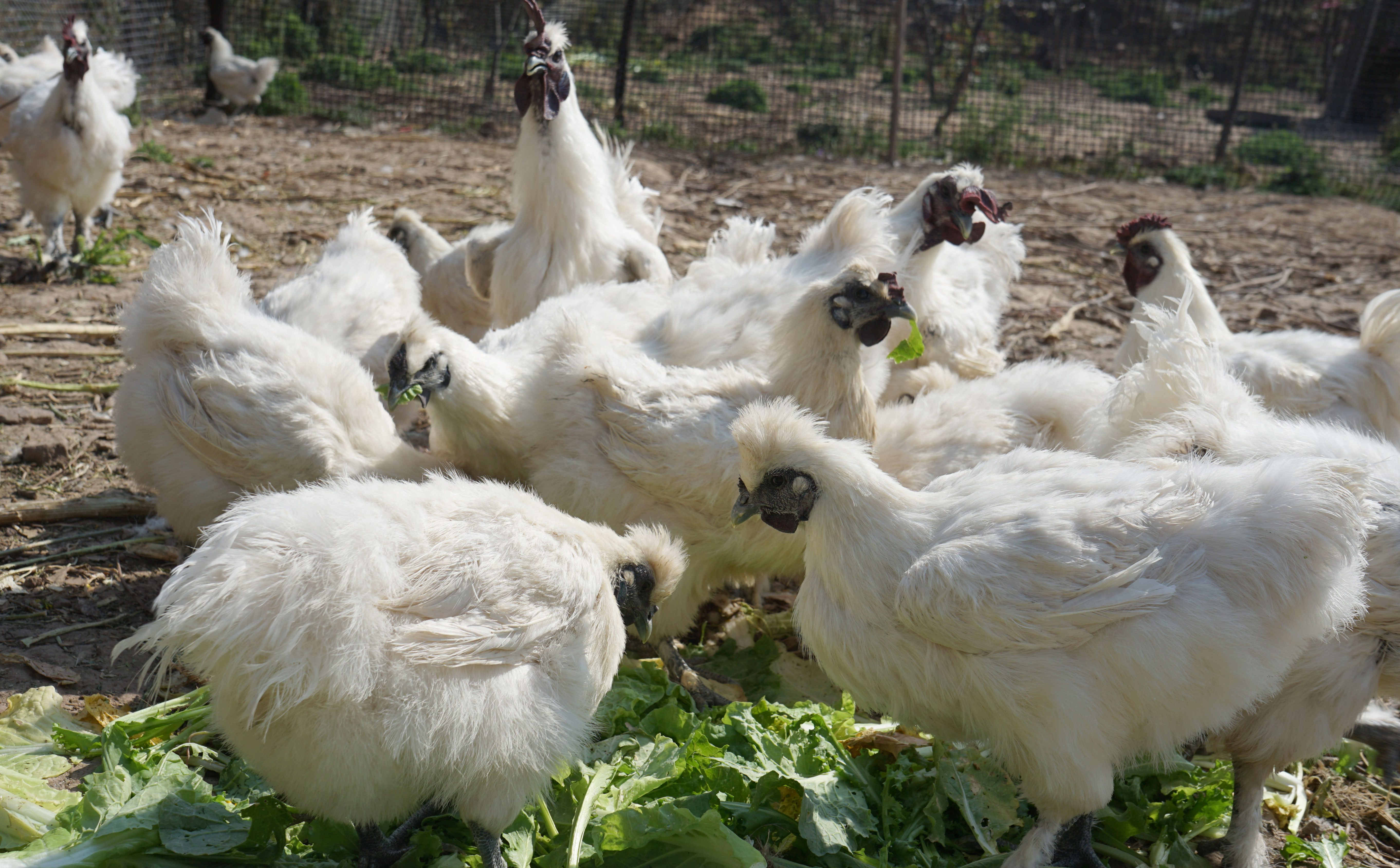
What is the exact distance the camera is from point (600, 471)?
159 inches

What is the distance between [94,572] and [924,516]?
3.70 m

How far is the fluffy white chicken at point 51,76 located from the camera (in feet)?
29.8

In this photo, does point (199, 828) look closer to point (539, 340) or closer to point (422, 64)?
point (539, 340)

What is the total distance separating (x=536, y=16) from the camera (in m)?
5.60

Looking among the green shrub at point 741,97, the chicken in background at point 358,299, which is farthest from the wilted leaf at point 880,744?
the green shrub at point 741,97

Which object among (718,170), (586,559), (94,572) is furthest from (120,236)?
(586,559)

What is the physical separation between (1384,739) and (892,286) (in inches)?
96.5

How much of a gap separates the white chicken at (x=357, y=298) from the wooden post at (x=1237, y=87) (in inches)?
475

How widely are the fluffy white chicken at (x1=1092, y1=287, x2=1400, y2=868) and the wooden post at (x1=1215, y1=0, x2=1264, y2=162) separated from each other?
37.3 feet

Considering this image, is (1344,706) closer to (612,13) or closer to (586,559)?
(586,559)

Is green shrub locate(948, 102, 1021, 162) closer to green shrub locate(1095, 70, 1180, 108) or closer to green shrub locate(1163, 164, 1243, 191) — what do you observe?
green shrub locate(1163, 164, 1243, 191)

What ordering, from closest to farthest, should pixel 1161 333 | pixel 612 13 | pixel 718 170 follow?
pixel 1161 333 < pixel 718 170 < pixel 612 13

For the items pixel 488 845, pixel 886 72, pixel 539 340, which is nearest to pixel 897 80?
pixel 886 72

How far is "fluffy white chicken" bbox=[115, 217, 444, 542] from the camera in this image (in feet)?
13.5
